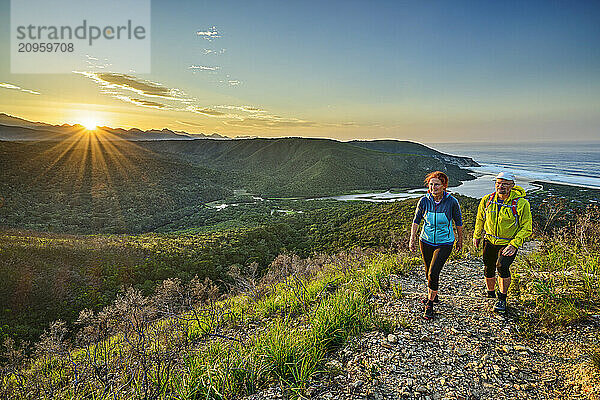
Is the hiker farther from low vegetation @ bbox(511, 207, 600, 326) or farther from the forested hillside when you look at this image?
the forested hillside

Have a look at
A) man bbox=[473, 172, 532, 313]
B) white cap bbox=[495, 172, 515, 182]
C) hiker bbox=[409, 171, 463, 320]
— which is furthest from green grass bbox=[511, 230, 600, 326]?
white cap bbox=[495, 172, 515, 182]

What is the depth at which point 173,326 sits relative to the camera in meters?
A: 4.23

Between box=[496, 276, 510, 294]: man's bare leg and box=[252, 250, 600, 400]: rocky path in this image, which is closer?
box=[252, 250, 600, 400]: rocky path

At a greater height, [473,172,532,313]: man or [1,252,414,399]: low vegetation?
[473,172,532,313]: man

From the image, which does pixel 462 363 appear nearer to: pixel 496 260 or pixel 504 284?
pixel 504 284

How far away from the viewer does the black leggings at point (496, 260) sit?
385 centimetres

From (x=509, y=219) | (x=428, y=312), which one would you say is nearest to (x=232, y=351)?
(x=428, y=312)

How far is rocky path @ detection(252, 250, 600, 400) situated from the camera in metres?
2.62

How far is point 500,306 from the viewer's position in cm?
389

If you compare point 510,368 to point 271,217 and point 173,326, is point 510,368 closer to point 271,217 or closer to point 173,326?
point 173,326

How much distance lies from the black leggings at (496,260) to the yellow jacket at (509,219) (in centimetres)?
11

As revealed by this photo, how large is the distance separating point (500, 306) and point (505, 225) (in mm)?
1066

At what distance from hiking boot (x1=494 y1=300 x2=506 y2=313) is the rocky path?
8cm

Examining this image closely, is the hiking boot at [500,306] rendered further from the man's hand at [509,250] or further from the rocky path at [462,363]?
the man's hand at [509,250]
